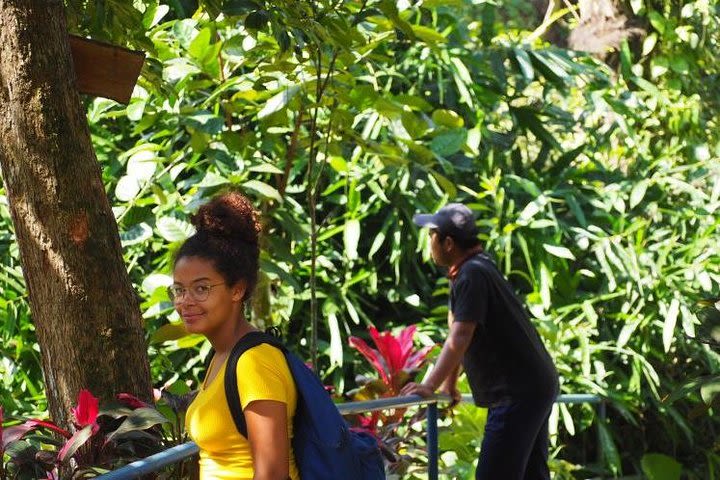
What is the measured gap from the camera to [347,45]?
142 inches

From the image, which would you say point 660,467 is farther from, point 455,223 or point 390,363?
point 455,223

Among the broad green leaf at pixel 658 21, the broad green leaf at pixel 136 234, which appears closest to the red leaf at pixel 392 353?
the broad green leaf at pixel 136 234

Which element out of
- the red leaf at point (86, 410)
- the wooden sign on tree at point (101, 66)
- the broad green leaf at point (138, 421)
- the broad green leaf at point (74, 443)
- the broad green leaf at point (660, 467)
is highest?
the wooden sign on tree at point (101, 66)

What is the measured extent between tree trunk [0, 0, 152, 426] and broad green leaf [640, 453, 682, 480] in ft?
13.2

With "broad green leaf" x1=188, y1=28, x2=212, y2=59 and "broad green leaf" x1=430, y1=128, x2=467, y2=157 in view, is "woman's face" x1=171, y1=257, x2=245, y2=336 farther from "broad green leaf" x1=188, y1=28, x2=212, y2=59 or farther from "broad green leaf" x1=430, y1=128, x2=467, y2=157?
"broad green leaf" x1=430, y1=128, x2=467, y2=157

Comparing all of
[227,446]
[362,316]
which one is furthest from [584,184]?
[227,446]

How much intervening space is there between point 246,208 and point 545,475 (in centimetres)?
231

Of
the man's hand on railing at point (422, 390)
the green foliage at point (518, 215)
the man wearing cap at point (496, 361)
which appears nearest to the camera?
the man's hand on railing at point (422, 390)

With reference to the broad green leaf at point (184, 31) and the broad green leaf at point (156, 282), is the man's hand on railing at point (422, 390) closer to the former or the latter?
the broad green leaf at point (156, 282)

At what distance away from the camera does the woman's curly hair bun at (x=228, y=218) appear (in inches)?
99.6

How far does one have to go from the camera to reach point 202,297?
8.09ft

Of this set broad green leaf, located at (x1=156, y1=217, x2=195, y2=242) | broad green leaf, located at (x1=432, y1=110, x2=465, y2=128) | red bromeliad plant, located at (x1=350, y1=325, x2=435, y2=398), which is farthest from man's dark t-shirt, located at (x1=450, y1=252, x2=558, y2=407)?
broad green leaf, located at (x1=156, y1=217, x2=195, y2=242)

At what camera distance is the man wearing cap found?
4.12m

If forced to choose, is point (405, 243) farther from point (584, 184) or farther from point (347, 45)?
point (347, 45)
